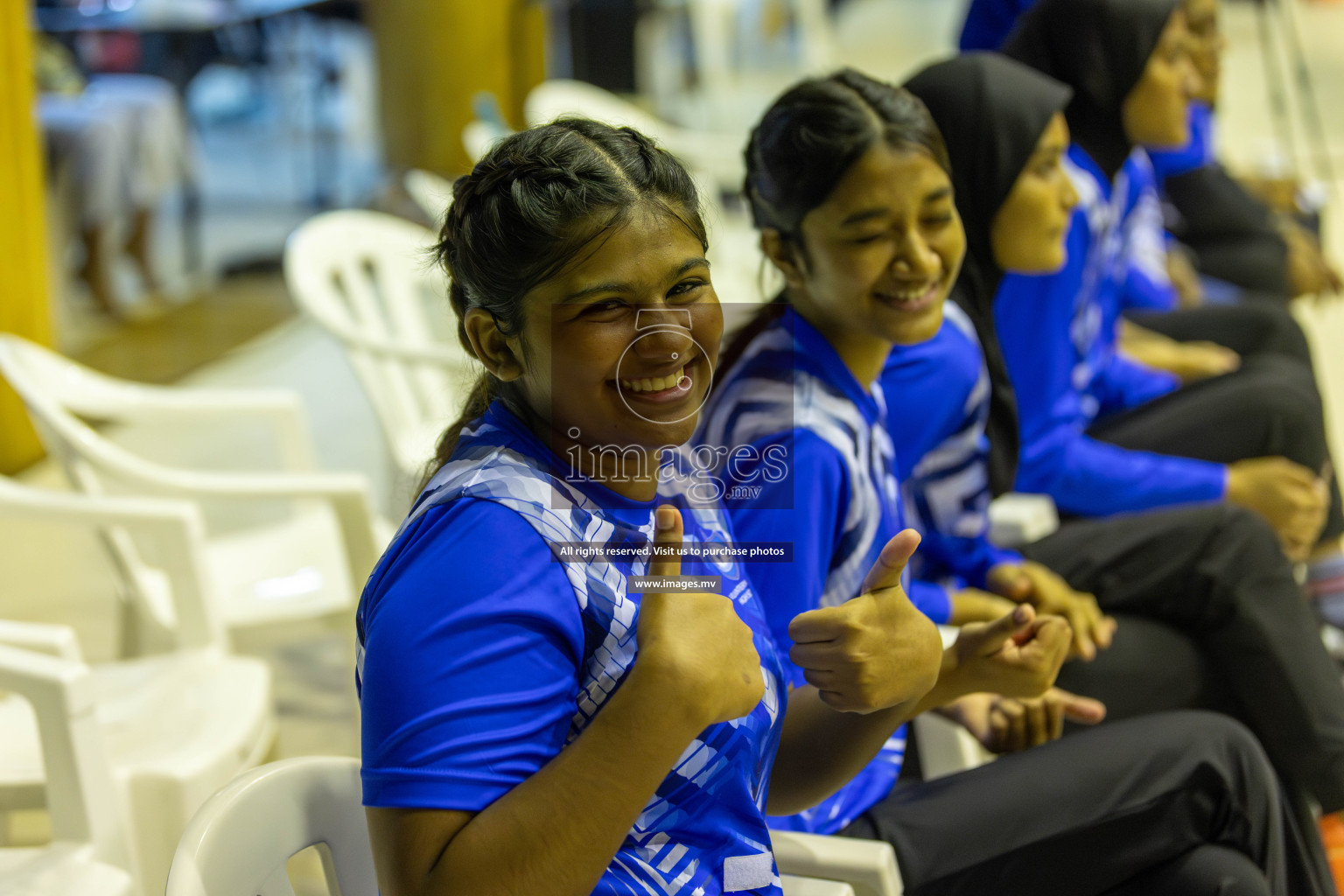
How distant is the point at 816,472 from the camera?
108 cm

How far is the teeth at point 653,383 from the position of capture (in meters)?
0.77

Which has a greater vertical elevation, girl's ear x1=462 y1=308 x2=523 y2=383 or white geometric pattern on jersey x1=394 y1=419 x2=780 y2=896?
girl's ear x1=462 y1=308 x2=523 y2=383

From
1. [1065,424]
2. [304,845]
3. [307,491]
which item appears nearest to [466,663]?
[304,845]

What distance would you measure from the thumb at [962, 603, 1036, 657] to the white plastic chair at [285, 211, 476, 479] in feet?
3.54

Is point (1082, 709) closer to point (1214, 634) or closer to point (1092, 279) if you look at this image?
point (1214, 634)

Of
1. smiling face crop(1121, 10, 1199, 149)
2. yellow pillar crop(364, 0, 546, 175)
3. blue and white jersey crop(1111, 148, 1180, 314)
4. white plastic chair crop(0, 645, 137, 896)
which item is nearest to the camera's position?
white plastic chair crop(0, 645, 137, 896)

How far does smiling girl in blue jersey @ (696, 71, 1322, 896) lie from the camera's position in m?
1.09

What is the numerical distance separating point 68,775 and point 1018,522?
1318 millimetres

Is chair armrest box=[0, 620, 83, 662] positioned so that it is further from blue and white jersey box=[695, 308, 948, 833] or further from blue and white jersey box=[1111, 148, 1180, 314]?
blue and white jersey box=[1111, 148, 1180, 314]

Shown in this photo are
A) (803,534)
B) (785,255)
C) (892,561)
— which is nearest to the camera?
(892,561)

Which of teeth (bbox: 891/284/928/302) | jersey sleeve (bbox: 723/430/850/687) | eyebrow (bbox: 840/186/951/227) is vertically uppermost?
eyebrow (bbox: 840/186/951/227)

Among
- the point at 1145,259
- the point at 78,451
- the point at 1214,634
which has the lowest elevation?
the point at 1214,634

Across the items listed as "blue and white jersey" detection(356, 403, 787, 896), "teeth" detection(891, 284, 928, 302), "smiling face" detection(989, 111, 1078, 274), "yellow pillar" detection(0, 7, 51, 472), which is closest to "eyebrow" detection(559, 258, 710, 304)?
"blue and white jersey" detection(356, 403, 787, 896)

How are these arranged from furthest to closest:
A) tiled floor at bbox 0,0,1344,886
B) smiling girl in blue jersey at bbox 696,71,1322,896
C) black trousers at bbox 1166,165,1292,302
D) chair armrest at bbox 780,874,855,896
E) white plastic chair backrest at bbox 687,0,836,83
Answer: white plastic chair backrest at bbox 687,0,836,83
black trousers at bbox 1166,165,1292,302
tiled floor at bbox 0,0,1344,886
smiling girl in blue jersey at bbox 696,71,1322,896
chair armrest at bbox 780,874,855,896
